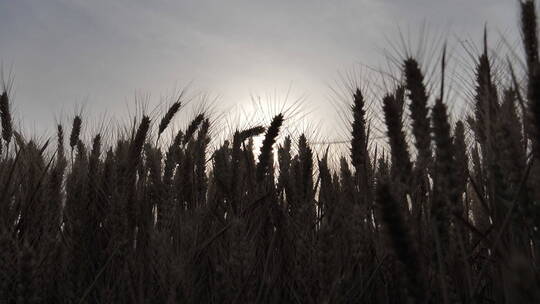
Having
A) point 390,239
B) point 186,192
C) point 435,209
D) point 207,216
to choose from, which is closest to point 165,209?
point 207,216

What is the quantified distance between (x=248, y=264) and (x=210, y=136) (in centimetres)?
242

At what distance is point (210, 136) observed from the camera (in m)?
4.02

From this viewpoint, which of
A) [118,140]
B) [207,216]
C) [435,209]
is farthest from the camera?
[118,140]

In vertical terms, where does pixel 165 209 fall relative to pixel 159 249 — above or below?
above

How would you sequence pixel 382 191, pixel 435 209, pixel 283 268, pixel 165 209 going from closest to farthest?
pixel 382 191
pixel 435 209
pixel 283 268
pixel 165 209

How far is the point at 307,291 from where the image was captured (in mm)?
1583

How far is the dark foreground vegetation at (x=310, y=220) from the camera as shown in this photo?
1.32 m

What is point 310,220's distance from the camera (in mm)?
1817

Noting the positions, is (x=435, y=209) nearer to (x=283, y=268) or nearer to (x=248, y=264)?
(x=248, y=264)

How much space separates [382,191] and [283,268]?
→ 1.29 metres

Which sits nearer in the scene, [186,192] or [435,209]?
[435,209]

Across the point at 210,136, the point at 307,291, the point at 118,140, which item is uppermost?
the point at 210,136

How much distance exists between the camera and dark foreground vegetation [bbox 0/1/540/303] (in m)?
1.32

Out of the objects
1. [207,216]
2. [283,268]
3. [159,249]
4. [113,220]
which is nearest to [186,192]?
[207,216]
